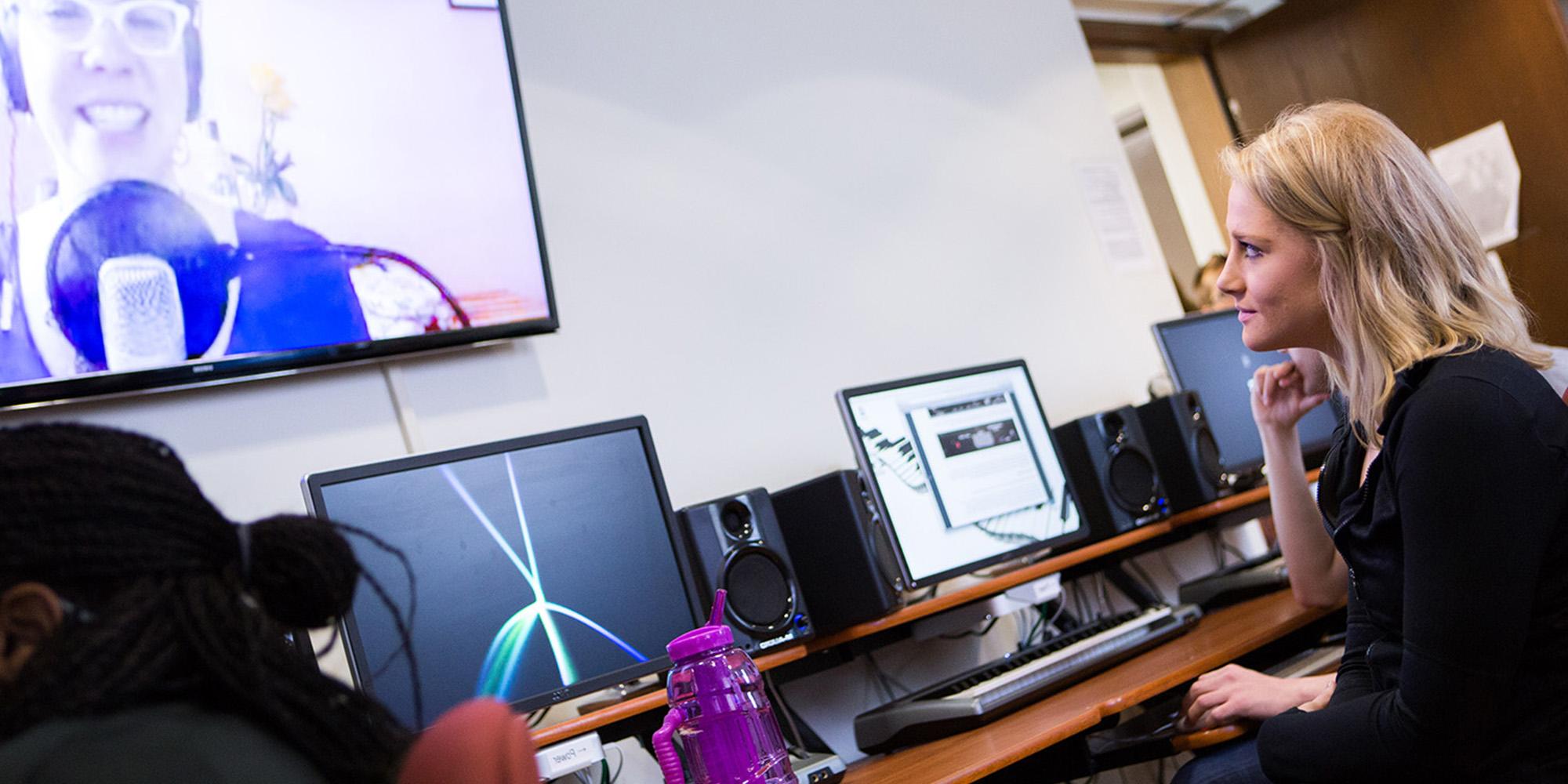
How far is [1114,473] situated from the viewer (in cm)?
257

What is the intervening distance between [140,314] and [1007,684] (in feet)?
4.50

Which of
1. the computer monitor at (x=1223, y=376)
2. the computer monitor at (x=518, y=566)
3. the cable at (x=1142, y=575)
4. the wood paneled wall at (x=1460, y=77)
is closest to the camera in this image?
the computer monitor at (x=518, y=566)

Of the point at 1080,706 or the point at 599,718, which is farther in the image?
the point at 1080,706

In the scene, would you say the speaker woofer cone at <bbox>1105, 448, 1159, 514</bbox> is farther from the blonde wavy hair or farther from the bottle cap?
the bottle cap

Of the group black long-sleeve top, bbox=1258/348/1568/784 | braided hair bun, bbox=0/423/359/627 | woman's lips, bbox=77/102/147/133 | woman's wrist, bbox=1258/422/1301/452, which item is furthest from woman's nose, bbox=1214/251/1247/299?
woman's lips, bbox=77/102/147/133

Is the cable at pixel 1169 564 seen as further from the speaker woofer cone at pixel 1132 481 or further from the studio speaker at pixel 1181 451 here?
the speaker woofer cone at pixel 1132 481

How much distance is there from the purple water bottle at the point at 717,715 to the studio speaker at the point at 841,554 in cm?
33

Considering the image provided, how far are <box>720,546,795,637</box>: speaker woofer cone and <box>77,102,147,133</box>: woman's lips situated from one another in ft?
3.50

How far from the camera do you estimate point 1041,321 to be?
3018mm

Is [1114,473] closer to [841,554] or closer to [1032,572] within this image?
[1032,572]

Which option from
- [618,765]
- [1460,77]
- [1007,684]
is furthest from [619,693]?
[1460,77]

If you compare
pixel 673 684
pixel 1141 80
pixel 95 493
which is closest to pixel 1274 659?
pixel 673 684

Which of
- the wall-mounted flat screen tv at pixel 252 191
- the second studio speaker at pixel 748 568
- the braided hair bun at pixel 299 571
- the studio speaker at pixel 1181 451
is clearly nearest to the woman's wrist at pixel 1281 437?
the studio speaker at pixel 1181 451

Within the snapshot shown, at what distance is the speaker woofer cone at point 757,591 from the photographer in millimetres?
1958
